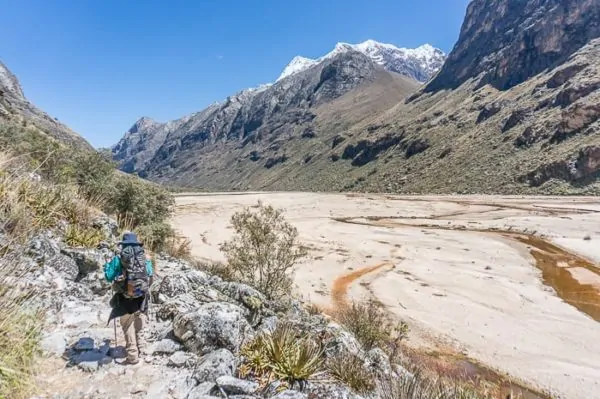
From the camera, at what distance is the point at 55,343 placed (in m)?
5.07

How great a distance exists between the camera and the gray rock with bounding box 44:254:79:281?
675cm

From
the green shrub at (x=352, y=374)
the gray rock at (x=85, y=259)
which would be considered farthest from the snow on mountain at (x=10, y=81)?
the green shrub at (x=352, y=374)

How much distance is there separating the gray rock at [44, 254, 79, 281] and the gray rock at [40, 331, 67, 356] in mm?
1828

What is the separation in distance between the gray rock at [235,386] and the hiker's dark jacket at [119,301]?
1560mm

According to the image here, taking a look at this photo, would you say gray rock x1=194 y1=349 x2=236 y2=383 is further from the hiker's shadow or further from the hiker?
the hiker's shadow

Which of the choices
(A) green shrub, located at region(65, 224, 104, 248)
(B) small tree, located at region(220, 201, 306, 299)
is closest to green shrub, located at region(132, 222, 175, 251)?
(B) small tree, located at region(220, 201, 306, 299)

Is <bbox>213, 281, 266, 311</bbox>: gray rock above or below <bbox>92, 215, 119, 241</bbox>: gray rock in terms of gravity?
below

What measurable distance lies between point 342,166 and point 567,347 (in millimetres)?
147887

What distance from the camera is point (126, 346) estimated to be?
16.8 ft

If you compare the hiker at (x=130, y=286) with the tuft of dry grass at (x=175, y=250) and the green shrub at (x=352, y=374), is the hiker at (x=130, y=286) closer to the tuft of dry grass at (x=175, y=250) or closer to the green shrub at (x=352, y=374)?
the green shrub at (x=352, y=374)

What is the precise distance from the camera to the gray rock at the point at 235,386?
459cm

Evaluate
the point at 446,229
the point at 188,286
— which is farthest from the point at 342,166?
the point at 188,286

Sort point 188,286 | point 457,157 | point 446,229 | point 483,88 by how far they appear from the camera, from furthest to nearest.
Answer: point 483,88
point 457,157
point 446,229
point 188,286

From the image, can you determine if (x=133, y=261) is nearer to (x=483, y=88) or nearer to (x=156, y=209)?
(x=156, y=209)
